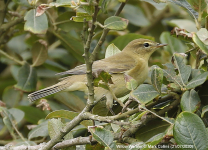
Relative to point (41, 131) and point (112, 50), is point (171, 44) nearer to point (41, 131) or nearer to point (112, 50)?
point (112, 50)

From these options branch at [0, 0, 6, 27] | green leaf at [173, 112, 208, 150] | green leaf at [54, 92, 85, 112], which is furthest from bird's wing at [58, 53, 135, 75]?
green leaf at [173, 112, 208, 150]

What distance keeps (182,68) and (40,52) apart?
6.81ft

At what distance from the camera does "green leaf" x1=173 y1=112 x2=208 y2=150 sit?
1.79m

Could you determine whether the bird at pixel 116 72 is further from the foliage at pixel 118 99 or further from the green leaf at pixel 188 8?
the green leaf at pixel 188 8

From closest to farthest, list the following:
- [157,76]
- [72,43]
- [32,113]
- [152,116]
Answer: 1. [157,76]
2. [152,116]
3. [32,113]
4. [72,43]

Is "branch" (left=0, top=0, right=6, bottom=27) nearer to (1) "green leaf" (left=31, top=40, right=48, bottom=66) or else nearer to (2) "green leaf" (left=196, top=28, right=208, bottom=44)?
(1) "green leaf" (left=31, top=40, right=48, bottom=66)

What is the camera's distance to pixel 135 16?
16.4 ft

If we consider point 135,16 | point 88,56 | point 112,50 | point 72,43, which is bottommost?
point 135,16

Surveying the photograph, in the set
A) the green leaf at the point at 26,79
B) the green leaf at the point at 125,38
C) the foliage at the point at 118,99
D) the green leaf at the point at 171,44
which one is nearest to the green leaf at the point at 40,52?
the foliage at the point at 118,99

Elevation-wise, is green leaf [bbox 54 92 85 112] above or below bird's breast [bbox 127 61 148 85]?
below

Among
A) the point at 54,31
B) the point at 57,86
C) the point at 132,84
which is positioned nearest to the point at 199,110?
the point at 132,84

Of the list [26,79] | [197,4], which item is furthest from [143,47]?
[197,4]

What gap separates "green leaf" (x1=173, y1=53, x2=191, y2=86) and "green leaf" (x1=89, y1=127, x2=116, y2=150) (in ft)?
2.48

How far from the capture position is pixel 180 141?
1.81 m
